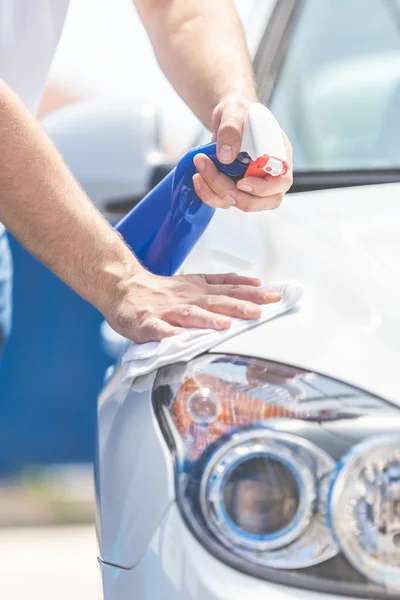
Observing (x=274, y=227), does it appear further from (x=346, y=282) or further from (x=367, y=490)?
(x=367, y=490)

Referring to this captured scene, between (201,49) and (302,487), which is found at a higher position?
(201,49)

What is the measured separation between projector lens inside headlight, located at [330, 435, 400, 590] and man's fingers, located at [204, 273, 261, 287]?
380mm

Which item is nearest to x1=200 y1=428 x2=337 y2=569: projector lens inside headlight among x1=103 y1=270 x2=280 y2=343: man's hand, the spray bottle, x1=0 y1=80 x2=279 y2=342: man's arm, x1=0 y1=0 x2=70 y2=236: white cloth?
x1=103 y1=270 x2=280 y2=343: man's hand

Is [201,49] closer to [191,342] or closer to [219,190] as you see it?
[219,190]

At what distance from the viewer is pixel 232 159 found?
1.42 metres

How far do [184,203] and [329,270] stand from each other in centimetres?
27

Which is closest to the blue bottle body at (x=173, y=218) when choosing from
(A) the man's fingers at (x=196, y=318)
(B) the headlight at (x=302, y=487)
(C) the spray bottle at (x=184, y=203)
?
(C) the spray bottle at (x=184, y=203)

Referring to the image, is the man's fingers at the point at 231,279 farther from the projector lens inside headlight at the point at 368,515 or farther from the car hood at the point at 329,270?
the projector lens inside headlight at the point at 368,515

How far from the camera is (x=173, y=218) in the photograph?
58.7 inches

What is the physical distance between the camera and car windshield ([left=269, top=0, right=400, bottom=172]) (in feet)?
6.57

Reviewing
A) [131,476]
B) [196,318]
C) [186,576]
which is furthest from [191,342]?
[186,576]

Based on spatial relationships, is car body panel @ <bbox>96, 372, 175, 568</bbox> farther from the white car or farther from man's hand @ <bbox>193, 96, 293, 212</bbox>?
man's hand @ <bbox>193, 96, 293, 212</bbox>

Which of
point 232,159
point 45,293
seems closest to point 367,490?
point 232,159

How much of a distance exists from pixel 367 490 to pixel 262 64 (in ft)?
4.13
